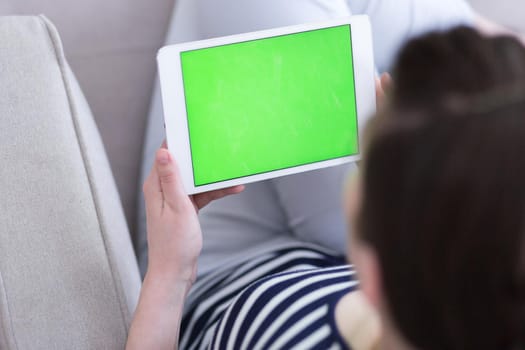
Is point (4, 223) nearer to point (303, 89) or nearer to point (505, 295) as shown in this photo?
point (303, 89)

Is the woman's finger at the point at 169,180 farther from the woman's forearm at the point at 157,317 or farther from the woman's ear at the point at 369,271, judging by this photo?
the woman's ear at the point at 369,271

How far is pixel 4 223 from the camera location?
62 centimetres

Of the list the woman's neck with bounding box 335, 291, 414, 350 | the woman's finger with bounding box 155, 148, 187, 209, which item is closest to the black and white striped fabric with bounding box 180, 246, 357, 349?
the woman's neck with bounding box 335, 291, 414, 350

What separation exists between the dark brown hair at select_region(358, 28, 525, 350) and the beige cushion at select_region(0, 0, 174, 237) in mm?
634

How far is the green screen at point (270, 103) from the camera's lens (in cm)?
64

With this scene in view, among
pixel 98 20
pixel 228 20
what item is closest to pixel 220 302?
pixel 228 20

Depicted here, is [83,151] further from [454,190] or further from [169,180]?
[454,190]

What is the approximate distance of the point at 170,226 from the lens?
24.0 inches

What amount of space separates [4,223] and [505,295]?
0.49 m

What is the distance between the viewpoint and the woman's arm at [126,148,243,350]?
1.99ft

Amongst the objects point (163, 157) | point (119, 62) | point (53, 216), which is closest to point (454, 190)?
point (163, 157)

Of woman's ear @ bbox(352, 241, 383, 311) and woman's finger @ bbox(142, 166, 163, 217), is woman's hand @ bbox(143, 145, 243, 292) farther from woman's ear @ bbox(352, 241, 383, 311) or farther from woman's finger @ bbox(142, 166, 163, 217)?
woman's ear @ bbox(352, 241, 383, 311)

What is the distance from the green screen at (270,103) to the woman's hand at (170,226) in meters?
0.04

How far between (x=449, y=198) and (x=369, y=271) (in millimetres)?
84
